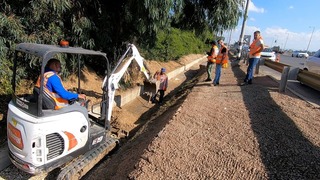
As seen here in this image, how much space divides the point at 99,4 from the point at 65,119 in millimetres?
5286

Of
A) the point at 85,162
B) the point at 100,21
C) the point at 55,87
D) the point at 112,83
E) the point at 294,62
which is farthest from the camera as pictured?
the point at 294,62

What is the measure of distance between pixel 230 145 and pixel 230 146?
41 millimetres

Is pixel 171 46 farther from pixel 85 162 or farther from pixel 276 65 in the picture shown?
pixel 85 162

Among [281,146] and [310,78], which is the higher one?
[310,78]

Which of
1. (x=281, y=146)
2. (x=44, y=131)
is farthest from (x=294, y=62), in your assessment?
(x=44, y=131)

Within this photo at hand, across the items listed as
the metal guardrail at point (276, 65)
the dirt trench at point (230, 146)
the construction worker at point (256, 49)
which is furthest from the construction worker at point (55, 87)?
the metal guardrail at point (276, 65)

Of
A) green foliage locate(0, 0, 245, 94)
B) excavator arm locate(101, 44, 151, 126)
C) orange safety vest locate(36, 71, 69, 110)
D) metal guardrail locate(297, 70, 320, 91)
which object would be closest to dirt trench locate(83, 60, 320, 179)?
excavator arm locate(101, 44, 151, 126)

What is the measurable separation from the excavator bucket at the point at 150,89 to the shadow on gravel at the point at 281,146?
12.5 feet

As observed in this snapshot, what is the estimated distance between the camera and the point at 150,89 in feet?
31.4

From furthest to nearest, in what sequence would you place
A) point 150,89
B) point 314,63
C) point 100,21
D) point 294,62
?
point 294,62 → point 150,89 → point 314,63 → point 100,21

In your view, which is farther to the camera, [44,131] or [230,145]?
[230,145]

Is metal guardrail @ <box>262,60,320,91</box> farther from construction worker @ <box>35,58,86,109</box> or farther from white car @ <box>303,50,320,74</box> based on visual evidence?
construction worker @ <box>35,58,86,109</box>

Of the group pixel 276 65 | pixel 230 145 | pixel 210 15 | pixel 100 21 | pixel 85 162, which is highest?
pixel 210 15

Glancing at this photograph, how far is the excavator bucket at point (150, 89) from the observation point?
9.17 metres
